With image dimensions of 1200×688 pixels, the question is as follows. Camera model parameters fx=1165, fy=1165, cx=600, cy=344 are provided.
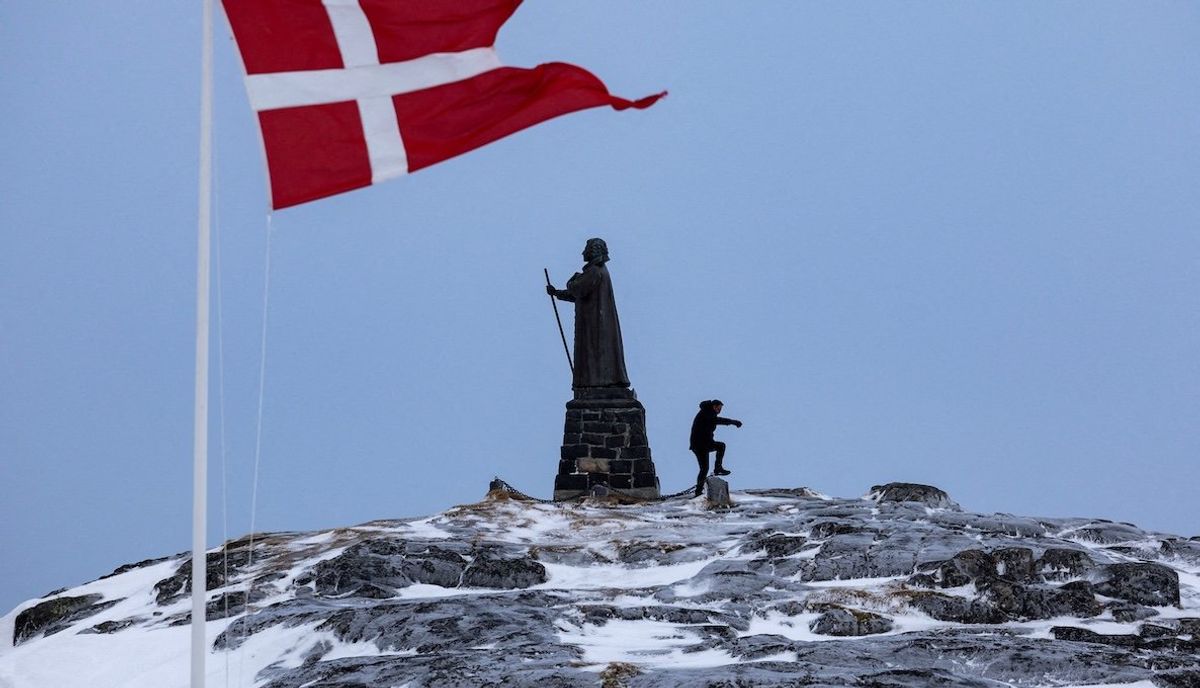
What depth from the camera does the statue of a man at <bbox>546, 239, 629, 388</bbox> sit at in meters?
23.9

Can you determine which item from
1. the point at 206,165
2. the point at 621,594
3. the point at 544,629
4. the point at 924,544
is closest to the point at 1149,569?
the point at 924,544

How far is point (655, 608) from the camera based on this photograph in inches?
484

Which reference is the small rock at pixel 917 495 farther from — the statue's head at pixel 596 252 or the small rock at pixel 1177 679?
the small rock at pixel 1177 679

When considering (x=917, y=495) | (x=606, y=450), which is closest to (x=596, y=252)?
(x=606, y=450)

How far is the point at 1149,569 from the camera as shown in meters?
13.2

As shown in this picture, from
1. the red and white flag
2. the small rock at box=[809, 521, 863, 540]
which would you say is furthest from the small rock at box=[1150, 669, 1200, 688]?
the small rock at box=[809, 521, 863, 540]

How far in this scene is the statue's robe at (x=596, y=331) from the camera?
23844 mm

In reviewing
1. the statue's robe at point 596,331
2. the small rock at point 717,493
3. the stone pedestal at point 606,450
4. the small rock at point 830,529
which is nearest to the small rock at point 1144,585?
the small rock at point 830,529

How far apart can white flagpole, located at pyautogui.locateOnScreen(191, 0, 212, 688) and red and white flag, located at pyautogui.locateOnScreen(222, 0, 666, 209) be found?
50 centimetres

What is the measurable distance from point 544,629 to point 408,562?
410cm

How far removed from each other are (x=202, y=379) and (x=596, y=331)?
17720mm

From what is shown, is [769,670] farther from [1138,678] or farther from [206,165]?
[206,165]

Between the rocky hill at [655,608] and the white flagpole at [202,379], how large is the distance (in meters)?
3.07

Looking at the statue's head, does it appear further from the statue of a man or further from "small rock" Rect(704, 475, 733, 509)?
"small rock" Rect(704, 475, 733, 509)
